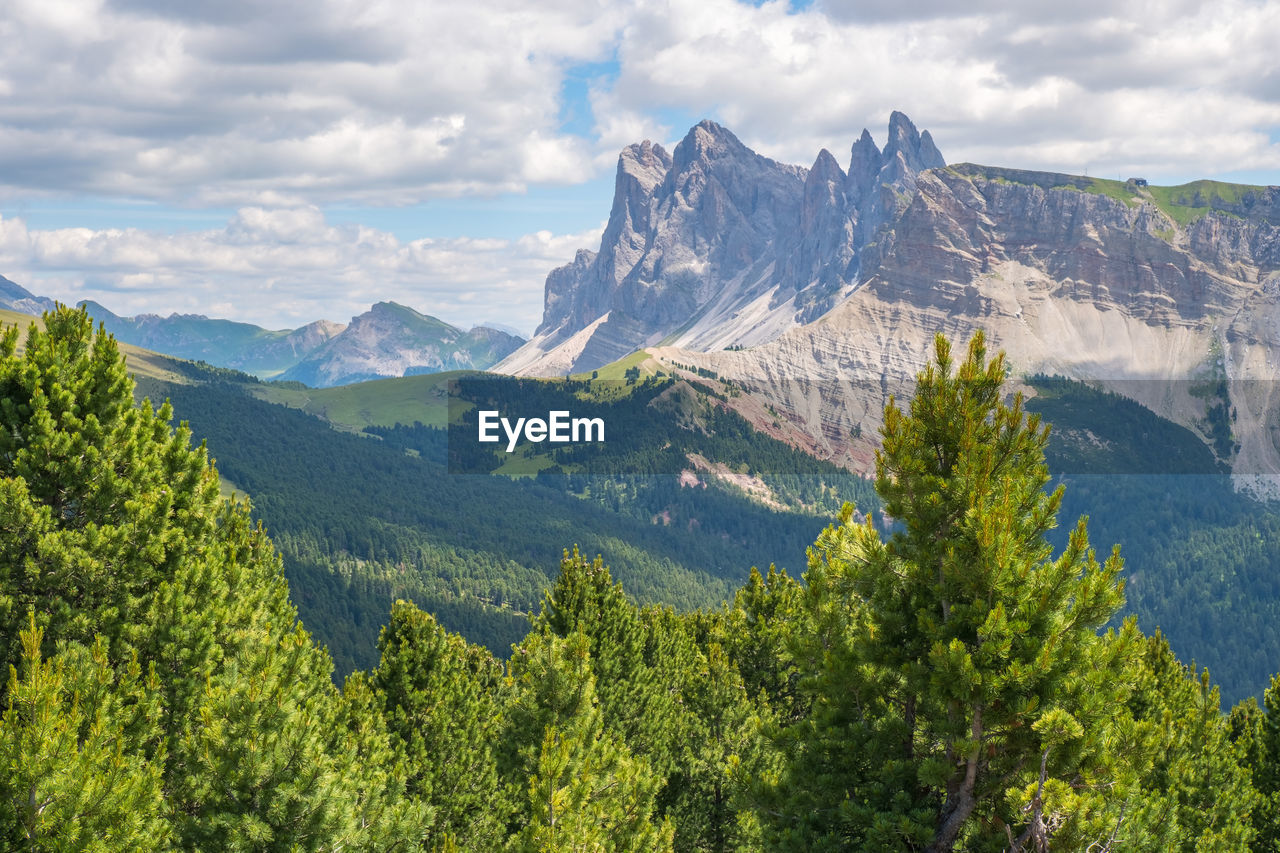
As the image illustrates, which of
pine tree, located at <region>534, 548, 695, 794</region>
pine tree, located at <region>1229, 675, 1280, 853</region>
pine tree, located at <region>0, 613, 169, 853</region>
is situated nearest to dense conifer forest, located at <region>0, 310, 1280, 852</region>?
pine tree, located at <region>0, 613, 169, 853</region>

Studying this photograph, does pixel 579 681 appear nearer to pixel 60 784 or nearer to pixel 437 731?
pixel 437 731

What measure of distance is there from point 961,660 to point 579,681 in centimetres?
1678

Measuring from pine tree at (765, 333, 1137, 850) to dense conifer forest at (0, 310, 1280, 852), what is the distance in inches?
2.3

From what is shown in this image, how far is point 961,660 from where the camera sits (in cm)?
1828

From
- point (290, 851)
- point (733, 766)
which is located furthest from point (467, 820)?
point (290, 851)

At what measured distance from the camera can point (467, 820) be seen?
1524 inches

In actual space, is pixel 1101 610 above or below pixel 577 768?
above

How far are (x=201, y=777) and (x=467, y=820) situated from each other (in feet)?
69.0

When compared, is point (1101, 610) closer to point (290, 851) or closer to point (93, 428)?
point (290, 851)

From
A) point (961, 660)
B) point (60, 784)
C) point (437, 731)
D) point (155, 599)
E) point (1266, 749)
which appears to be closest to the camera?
point (60, 784)

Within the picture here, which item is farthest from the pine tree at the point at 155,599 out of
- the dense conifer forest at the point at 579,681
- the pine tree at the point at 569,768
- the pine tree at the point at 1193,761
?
the pine tree at the point at 1193,761

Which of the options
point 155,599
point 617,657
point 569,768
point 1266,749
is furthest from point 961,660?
point 1266,749

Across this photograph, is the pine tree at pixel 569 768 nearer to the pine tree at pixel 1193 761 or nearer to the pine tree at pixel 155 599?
the pine tree at pixel 155 599

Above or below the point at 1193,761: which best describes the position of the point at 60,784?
above
